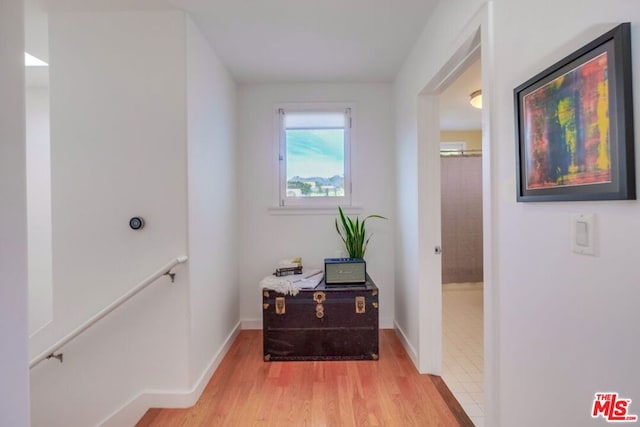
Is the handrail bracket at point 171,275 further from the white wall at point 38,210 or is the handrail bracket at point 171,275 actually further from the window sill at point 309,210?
the white wall at point 38,210

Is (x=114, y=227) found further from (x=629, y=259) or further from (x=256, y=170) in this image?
(x=629, y=259)

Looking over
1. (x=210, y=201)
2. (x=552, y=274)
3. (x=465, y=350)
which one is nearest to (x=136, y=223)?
(x=210, y=201)

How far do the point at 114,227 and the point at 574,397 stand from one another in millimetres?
2241

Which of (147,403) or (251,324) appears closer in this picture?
(147,403)

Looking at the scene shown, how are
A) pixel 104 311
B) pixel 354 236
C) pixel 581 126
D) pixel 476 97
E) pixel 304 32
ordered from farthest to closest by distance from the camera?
pixel 476 97 < pixel 354 236 < pixel 304 32 < pixel 104 311 < pixel 581 126

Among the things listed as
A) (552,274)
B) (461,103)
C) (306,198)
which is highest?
(461,103)

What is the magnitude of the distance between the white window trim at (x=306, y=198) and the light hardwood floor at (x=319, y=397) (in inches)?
54.0

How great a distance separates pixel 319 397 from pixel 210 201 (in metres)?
1.53

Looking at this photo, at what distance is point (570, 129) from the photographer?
81cm

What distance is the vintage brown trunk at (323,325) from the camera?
2.32 meters

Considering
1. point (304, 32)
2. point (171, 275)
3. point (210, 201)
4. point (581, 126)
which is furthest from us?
point (210, 201)

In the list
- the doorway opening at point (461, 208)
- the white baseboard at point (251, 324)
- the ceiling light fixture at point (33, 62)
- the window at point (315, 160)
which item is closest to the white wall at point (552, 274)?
the window at point (315, 160)

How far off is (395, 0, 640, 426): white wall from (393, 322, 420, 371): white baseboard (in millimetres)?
1039

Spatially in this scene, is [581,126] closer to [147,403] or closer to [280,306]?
[280,306]
